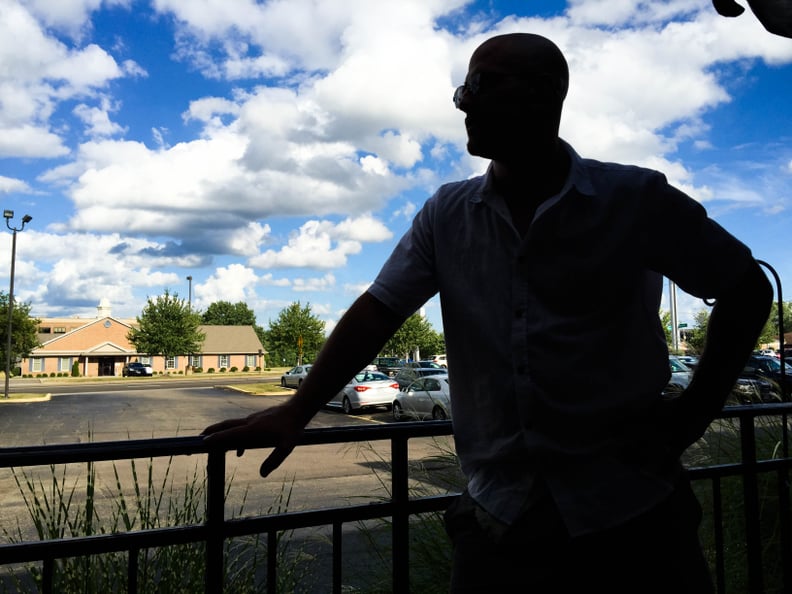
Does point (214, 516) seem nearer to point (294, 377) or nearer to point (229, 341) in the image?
point (294, 377)

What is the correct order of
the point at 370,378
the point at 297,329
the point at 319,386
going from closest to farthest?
the point at 319,386 → the point at 370,378 → the point at 297,329

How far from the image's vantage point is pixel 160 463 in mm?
10781

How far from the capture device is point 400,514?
1809mm

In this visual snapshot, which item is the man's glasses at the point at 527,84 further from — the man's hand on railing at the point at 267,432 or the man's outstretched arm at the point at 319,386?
the man's hand on railing at the point at 267,432

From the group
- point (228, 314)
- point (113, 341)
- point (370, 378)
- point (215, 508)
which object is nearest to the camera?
point (215, 508)

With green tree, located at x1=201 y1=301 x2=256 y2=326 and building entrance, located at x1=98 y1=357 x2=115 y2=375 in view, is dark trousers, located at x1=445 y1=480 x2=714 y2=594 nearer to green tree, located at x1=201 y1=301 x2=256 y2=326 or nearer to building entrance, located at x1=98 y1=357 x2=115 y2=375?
building entrance, located at x1=98 y1=357 x2=115 y2=375

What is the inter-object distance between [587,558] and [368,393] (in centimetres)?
2017

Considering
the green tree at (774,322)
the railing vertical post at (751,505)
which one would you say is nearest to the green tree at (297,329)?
the green tree at (774,322)

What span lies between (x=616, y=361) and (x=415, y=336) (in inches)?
2280

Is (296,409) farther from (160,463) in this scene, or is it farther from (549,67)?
(160,463)

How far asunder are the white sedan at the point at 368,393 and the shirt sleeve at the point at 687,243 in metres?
19.9

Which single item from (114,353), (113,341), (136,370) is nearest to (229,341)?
(114,353)

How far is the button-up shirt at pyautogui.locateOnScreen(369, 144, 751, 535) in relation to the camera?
1.28m

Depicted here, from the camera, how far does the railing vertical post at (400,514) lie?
1812 millimetres
